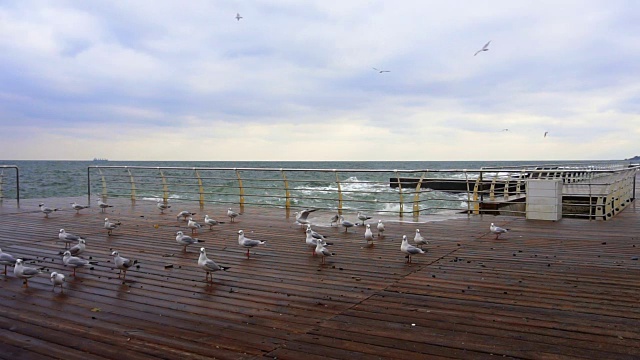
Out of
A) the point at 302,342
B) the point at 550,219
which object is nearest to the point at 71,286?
the point at 302,342

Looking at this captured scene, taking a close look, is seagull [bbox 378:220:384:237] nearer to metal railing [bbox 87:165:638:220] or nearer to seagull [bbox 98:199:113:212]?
metal railing [bbox 87:165:638:220]

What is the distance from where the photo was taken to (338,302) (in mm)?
4281

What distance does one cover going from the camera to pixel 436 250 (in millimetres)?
6812

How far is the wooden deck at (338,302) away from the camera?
3242mm

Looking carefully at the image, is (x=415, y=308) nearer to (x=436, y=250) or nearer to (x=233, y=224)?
(x=436, y=250)

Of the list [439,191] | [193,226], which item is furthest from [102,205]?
[439,191]

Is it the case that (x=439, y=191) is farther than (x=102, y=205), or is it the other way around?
(x=439, y=191)

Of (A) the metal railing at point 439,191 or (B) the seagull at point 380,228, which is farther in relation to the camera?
(A) the metal railing at point 439,191

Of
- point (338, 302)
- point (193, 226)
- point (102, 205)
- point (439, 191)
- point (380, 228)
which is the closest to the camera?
point (338, 302)

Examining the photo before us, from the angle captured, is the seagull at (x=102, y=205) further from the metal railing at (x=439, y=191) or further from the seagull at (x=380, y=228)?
the seagull at (x=380, y=228)

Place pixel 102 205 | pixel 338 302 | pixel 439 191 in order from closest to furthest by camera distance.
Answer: pixel 338 302
pixel 102 205
pixel 439 191

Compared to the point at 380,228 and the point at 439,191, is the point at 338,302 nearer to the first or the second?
the point at 380,228

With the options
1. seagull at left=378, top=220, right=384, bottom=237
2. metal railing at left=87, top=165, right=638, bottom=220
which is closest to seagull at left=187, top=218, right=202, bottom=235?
metal railing at left=87, top=165, right=638, bottom=220

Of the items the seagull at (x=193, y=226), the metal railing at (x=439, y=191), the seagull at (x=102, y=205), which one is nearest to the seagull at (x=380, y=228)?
the metal railing at (x=439, y=191)
